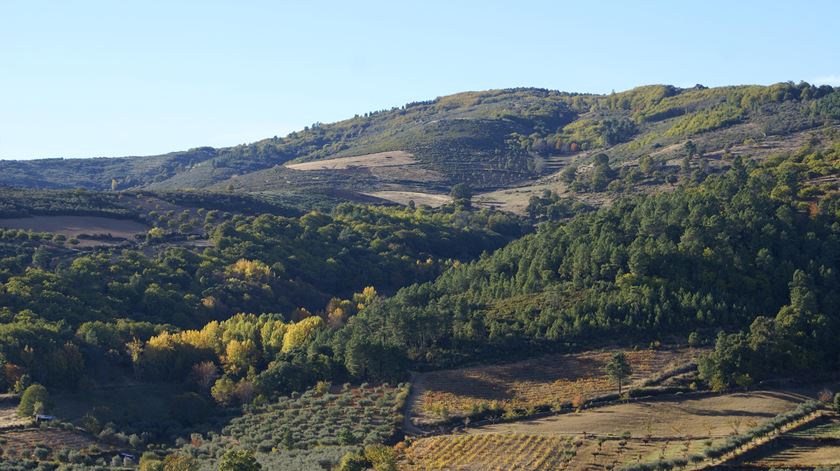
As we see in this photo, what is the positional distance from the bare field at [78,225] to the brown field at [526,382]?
73.1 metres

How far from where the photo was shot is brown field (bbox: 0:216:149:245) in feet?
443

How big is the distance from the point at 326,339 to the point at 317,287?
38799 millimetres

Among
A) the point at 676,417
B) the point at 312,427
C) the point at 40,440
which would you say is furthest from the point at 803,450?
the point at 40,440

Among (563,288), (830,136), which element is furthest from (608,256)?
(830,136)

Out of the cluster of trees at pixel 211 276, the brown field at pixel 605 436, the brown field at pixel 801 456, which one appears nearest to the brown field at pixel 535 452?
the brown field at pixel 605 436

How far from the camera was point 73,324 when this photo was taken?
96.0m

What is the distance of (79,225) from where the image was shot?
460 feet

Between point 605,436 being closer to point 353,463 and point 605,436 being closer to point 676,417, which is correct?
point 676,417

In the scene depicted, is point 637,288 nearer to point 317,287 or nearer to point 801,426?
point 801,426

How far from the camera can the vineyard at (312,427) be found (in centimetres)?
6825

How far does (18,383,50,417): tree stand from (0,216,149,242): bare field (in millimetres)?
61457

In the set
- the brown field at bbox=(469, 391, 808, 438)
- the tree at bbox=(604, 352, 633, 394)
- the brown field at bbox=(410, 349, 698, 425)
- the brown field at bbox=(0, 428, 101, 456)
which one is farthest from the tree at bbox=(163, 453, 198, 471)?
the tree at bbox=(604, 352, 633, 394)

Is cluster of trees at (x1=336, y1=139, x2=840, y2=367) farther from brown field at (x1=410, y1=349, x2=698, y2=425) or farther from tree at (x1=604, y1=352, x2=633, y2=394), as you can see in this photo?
tree at (x1=604, y1=352, x2=633, y2=394)

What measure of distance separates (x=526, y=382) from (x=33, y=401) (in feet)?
128
